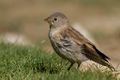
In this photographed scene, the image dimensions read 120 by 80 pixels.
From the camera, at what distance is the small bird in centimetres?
1156

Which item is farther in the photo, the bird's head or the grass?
the bird's head

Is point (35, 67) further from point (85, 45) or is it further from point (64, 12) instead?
point (64, 12)

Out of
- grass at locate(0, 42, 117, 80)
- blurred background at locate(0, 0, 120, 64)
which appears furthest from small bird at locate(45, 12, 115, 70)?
blurred background at locate(0, 0, 120, 64)

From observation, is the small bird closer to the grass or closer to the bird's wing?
the bird's wing

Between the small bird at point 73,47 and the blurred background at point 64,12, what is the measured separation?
10.8 metres

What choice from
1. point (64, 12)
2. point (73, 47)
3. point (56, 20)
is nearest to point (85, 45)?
point (73, 47)

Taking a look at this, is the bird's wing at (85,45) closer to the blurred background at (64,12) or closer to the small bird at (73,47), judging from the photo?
the small bird at (73,47)

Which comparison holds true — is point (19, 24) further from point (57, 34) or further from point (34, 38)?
point (57, 34)

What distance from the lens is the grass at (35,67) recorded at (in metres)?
10.9

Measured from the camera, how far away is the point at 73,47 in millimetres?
11656

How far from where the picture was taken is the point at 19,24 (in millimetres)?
25578

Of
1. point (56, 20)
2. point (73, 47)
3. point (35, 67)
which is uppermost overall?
point (56, 20)

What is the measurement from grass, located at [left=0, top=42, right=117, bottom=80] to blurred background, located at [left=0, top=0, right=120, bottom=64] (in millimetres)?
9827

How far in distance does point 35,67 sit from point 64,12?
16.0 m
